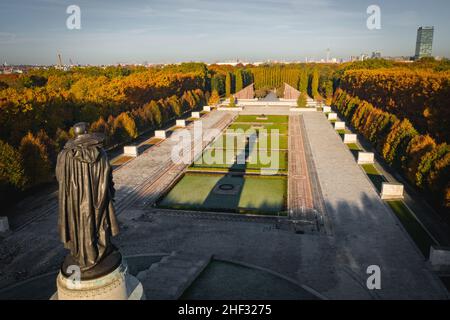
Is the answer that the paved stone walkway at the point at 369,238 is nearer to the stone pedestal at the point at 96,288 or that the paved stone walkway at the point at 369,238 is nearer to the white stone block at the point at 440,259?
the white stone block at the point at 440,259

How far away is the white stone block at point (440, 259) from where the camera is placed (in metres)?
16.1

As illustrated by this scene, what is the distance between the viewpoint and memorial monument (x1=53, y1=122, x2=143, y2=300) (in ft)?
27.2

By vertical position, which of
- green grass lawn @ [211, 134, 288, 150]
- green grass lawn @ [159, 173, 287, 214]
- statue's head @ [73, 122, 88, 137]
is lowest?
green grass lawn @ [159, 173, 287, 214]

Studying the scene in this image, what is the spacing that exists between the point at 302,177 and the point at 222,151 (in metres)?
11.2

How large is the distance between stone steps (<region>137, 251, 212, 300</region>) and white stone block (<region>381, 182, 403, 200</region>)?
1417 cm


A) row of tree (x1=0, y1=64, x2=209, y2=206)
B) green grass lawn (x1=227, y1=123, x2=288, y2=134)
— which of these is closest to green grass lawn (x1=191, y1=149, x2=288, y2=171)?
row of tree (x1=0, y1=64, x2=209, y2=206)

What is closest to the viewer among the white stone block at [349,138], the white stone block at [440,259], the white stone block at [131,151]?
the white stone block at [440,259]

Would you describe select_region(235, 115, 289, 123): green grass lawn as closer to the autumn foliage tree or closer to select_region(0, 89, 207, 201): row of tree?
select_region(0, 89, 207, 201): row of tree

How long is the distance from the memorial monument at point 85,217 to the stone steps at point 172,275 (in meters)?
4.04

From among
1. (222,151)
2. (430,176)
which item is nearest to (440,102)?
(430,176)

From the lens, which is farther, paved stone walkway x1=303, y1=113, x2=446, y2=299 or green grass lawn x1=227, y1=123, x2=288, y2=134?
green grass lawn x1=227, y1=123, x2=288, y2=134

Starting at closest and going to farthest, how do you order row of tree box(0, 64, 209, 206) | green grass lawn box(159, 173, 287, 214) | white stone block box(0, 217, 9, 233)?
white stone block box(0, 217, 9, 233) < green grass lawn box(159, 173, 287, 214) < row of tree box(0, 64, 209, 206)

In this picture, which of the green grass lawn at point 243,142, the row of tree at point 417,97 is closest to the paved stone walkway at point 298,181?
the green grass lawn at point 243,142

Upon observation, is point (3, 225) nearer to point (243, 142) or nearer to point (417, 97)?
point (243, 142)
